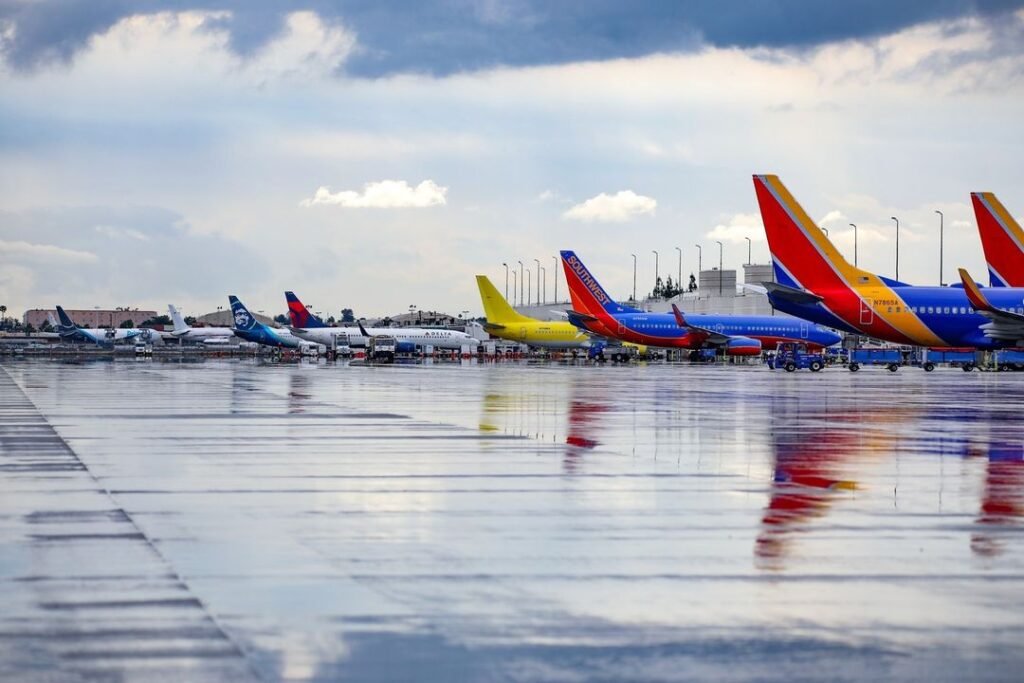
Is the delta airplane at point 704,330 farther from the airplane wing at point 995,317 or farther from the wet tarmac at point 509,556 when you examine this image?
the wet tarmac at point 509,556

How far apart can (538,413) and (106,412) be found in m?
10.0

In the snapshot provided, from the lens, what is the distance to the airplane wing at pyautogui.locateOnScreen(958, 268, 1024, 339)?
67.9m

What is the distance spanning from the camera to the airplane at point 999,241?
82.6 meters

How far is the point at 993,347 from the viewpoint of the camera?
74375 mm

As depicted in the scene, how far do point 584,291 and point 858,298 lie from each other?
51.5 meters

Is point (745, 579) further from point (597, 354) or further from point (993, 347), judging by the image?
point (597, 354)

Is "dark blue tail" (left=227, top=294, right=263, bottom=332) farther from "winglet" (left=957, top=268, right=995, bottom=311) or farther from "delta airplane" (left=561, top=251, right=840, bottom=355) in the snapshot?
"winglet" (left=957, top=268, right=995, bottom=311)

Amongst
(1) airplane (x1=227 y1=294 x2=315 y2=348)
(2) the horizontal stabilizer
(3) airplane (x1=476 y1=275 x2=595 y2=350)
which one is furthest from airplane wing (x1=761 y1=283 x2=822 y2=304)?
(1) airplane (x1=227 y1=294 x2=315 y2=348)

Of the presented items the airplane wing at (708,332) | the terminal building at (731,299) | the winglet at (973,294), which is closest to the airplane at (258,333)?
the terminal building at (731,299)

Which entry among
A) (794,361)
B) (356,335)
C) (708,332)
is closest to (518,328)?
(708,332)

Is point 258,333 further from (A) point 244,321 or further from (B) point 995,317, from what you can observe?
(B) point 995,317

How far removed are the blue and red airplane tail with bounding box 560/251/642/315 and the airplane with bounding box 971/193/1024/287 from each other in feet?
130

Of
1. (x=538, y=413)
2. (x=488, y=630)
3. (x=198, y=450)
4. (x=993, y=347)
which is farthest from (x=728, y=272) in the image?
(x=488, y=630)

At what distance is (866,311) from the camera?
7112 cm
